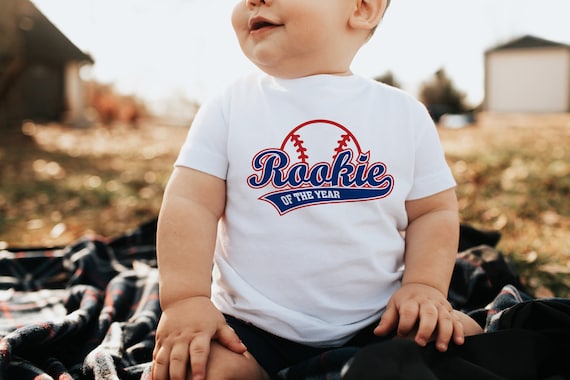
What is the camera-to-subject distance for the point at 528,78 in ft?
70.4

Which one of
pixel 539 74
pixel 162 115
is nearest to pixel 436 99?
pixel 539 74

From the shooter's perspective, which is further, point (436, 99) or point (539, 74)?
point (436, 99)

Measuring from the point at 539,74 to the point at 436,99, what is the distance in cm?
1204

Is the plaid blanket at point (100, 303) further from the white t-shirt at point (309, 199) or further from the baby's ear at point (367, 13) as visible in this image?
the baby's ear at point (367, 13)

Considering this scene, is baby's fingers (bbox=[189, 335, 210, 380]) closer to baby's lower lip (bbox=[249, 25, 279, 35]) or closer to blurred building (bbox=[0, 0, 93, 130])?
baby's lower lip (bbox=[249, 25, 279, 35])

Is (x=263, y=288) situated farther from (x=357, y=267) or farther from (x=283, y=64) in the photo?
(x=283, y=64)

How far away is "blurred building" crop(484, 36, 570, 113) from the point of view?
21047 mm

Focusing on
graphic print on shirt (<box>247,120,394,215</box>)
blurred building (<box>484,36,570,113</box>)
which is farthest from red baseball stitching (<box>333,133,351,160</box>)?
blurred building (<box>484,36,570,113</box>)

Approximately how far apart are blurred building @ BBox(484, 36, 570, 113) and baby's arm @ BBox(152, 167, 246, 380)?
2125 centimetres

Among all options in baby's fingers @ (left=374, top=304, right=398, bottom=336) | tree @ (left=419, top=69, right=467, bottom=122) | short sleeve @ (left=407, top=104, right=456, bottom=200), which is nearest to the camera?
baby's fingers @ (left=374, top=304, right=398, bottom=336)

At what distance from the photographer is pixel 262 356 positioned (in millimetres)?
1503

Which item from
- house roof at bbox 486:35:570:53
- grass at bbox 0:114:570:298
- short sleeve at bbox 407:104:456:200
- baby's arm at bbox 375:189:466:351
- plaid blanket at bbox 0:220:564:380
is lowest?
house roof at bbox 486:35:570:53

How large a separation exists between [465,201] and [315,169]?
307 centimetres

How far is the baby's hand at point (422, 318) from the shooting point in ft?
4.39
